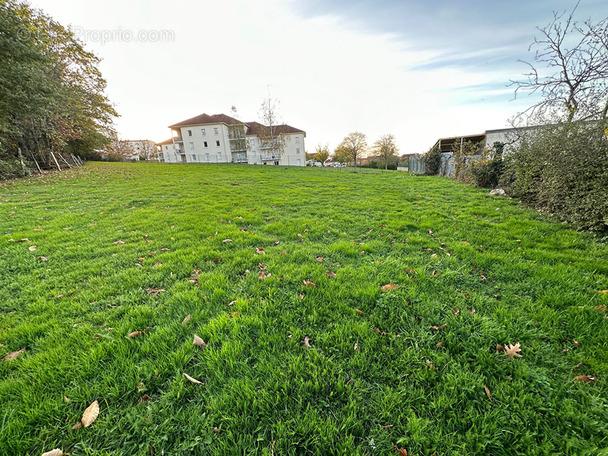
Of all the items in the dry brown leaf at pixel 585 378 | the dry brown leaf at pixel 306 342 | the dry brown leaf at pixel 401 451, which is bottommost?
the dry brown leaf at pixel 401 451

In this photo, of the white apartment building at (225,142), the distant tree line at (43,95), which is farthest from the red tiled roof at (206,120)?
the distant tree line at (43,95)

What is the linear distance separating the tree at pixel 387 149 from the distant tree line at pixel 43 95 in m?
41.4

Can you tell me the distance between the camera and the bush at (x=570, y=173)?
444 cm

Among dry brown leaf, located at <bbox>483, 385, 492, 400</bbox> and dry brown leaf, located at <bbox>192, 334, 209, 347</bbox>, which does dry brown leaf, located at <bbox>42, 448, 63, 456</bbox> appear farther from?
dry brown leaf, located at <bbox>483, 385, 492, 400</bbox>

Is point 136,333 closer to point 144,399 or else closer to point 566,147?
point 144,399

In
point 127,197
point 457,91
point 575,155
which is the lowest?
point 127,197

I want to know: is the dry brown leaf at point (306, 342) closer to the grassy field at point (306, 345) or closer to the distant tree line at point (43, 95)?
the grassy field at point (306, 345)

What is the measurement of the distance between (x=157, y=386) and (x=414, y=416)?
6.15ft

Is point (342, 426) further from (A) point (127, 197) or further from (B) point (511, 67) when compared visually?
(B) point (511, 67)

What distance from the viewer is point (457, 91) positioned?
48.0 ft

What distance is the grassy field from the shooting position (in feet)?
4.49

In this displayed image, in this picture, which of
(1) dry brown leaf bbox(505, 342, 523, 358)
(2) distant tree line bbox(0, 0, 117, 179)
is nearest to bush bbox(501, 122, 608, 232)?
(1) dry brown leaf bbox(505, 342, 523, 358)

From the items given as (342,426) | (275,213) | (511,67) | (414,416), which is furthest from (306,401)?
(511,67)

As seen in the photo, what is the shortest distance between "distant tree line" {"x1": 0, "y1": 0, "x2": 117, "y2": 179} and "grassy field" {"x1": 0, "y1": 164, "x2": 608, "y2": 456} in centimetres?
1341
